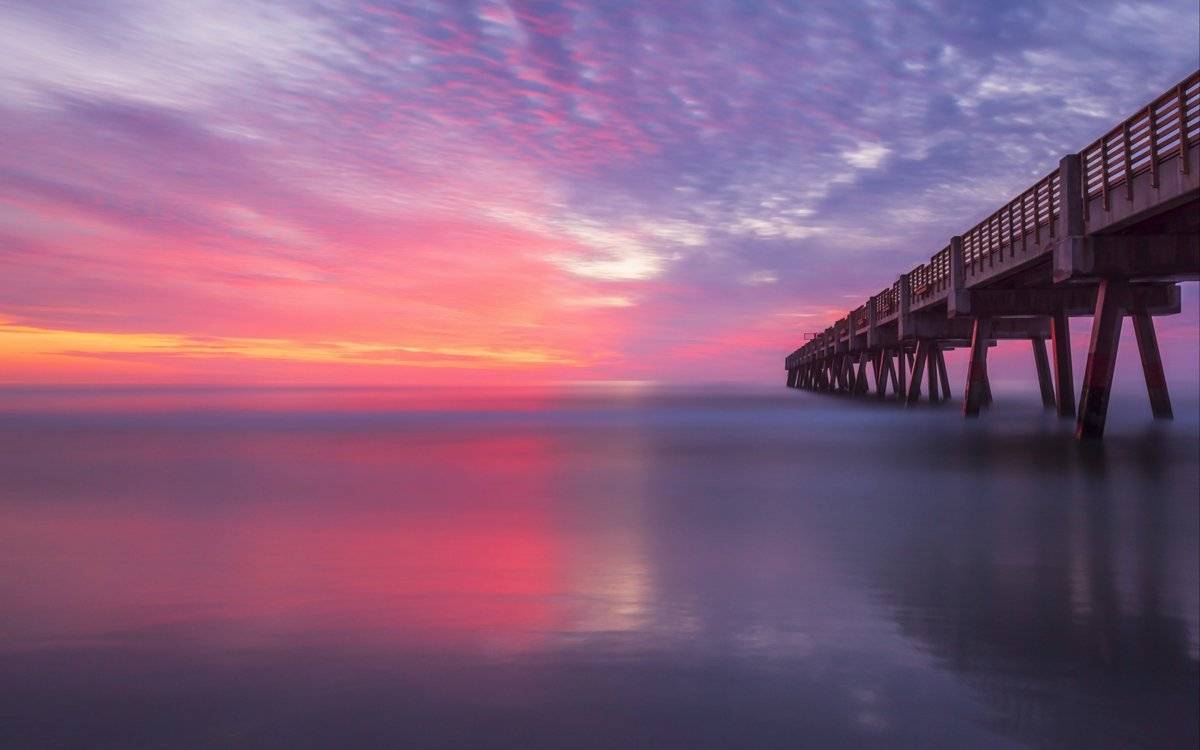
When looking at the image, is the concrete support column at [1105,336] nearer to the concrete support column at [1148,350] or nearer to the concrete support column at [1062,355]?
the concrete support column at [1148,350]

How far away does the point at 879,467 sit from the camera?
22.1 metres

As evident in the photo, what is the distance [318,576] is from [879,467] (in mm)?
16297

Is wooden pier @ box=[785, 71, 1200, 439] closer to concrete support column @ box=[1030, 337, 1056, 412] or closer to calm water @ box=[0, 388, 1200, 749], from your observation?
calm water @ box=[0, 388, 1200, 749]

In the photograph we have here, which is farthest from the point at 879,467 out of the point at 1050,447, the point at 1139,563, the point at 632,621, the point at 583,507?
the point at 632,621

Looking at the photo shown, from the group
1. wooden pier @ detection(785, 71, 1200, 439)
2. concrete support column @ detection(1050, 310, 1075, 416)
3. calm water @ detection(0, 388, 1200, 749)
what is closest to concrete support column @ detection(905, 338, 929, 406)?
wooden pier @ detection(785, 71, 1200, 439)

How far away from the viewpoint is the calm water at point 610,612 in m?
5.36

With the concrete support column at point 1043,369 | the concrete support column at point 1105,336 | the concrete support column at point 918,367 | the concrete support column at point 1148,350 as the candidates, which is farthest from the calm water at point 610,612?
the concrete support column at point 1043,369

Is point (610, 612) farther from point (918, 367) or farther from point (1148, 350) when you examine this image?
point (918, 367)

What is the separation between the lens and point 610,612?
26.5ft

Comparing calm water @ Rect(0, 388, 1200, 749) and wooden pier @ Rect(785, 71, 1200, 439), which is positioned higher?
wooden pier @ Rect(785, 71, 1200, 439)

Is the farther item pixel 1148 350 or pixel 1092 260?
pixel 1148 350

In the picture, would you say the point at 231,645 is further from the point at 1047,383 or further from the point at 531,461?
the point at 1047,383

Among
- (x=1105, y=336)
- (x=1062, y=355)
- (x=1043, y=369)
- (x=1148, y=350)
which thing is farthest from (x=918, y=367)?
(x=1105, y=336)

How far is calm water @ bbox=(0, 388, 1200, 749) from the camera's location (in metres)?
5.36
